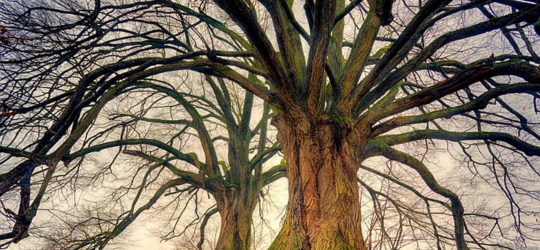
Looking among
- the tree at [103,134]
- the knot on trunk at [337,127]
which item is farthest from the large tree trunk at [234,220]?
the knot on trunk at [337,127]

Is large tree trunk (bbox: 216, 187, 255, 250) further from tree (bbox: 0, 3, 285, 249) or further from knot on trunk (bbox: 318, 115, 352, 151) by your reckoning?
knot on trunk (bbox: 318, 115, 352, 151)

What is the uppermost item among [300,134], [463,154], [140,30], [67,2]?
[140,30]

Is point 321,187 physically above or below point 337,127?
below

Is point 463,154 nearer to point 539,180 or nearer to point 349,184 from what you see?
point 539,180

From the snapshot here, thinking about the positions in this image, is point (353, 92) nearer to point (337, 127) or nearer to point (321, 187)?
point (337, 127)

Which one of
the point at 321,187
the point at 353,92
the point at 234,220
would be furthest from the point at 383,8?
the point at 234,220

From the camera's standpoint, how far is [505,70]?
2.76m

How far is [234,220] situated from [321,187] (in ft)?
8.69

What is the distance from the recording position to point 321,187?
3.02 m

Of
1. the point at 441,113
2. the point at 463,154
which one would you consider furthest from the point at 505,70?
the point at 463,154

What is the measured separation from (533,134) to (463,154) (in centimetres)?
95

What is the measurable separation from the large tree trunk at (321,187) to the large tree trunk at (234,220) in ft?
7.14

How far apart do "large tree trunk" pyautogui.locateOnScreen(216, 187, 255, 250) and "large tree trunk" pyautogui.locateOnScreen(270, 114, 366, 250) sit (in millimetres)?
2176

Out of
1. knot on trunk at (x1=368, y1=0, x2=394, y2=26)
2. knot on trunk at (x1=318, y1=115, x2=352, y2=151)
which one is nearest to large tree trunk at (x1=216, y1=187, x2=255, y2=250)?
knot on trunk at (x1=318, y1=115, x2=352, y2=151)
